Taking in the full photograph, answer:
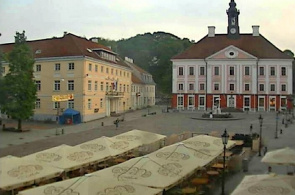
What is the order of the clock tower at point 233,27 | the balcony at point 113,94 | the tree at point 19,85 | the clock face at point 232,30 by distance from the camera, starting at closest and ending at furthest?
the tree at point 19,85, the balcony at point 113,94, the clock tower at point 233,27, the clock face at point 232,30

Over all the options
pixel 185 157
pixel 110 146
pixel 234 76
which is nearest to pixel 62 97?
pixel 110 146

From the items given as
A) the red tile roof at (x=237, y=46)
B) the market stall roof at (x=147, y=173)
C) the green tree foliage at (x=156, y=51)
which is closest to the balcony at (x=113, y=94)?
the green tree foliage at (x=156, y=51)

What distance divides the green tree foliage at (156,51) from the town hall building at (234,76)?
2129 millimetres

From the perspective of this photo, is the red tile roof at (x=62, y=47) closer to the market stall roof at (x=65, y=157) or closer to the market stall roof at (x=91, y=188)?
the market stall roof at (x=65, y=157)

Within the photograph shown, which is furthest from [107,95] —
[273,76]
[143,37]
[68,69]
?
[143,37]

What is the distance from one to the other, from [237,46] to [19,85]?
1035 inches

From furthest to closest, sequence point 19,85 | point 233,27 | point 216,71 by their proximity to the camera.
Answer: point 233,27 → point 216,71 → point 19,85

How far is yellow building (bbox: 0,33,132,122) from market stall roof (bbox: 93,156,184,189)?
805 inches

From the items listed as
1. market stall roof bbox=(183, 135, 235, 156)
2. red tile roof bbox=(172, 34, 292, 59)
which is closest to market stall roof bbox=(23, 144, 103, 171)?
market stall roof bbox=(183, 135, 235, 156)

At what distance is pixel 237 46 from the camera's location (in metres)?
40.8

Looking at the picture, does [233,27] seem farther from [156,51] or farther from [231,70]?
[156,51]

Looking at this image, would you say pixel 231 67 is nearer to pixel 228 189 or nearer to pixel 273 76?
pixel 273 76

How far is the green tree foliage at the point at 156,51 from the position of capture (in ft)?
33.8

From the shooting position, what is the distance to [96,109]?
1183 inches
